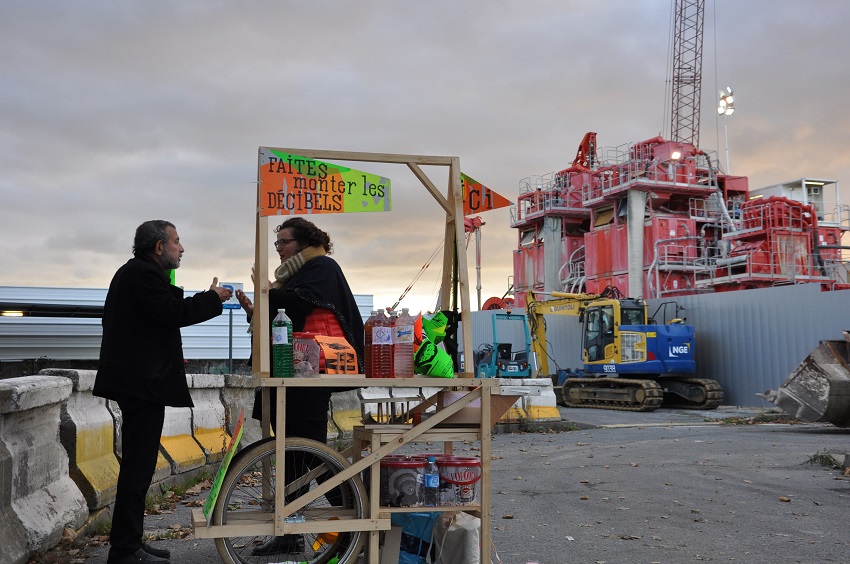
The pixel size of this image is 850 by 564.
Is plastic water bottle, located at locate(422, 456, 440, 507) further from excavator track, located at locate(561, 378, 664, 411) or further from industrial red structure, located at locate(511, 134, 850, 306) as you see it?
industrial red structure, located at locate(511, 134, 850, 306)

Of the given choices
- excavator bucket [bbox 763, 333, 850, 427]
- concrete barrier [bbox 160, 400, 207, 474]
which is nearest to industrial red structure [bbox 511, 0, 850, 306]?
excavator bucket [bbox 763, 333, 850, 427]

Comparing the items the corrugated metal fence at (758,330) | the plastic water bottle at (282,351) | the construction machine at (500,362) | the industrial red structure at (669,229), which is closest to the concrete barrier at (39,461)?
the plastic water bottle at (282,351)

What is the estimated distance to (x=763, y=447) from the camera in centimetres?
1269

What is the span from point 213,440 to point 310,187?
17.8 feet

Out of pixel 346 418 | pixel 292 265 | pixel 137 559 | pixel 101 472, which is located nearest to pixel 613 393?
pixel 346 418

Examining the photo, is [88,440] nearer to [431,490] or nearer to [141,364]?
[141,364]

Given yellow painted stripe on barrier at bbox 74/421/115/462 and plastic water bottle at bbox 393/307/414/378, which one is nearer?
plastic water bottle at bbox 393/307/414/378

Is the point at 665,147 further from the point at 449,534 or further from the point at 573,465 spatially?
the point at 449,534

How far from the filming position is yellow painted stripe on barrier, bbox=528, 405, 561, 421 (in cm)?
1639

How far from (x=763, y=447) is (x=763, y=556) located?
783 centimetres

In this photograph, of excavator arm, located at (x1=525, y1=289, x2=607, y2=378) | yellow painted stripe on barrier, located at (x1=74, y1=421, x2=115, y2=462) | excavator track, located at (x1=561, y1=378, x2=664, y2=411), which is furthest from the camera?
excavator arm, located at (x1=525, y1=289, x2=607, y2=378)

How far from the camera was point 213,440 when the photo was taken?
30.8 ft

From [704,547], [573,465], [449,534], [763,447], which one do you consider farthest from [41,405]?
[763,447]

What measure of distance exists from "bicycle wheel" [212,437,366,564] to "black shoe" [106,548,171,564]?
1.42 ft
